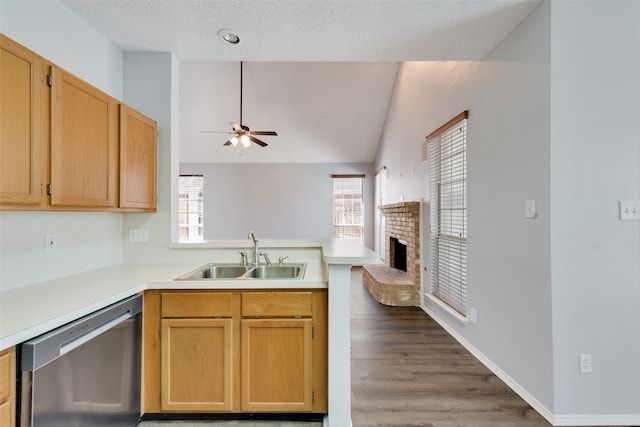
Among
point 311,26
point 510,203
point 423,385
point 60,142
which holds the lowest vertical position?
point 423,385

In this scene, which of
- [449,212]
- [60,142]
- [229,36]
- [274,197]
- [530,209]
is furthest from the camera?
[274,197]

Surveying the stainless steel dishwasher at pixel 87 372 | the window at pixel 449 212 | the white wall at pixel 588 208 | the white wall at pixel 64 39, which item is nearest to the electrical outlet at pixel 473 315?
the window at pixel 449 212

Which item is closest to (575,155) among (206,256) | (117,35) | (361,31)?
(361,31)

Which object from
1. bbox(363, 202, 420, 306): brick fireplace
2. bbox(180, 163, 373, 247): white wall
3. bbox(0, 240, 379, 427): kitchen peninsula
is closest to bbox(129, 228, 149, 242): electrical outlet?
bbox(0, 240, 379, 427): kitchen peninsula

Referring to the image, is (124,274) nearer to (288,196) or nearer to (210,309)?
(210,309)

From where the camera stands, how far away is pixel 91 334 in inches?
52.1

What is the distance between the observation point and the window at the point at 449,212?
9.48ft

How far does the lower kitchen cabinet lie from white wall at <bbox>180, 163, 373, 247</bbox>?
5.53 meters

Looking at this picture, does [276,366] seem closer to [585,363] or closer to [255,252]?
[255,252]

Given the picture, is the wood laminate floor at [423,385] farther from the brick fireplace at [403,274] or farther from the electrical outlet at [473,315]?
the brick fireplace at [403,274]

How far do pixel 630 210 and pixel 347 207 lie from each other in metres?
5.75

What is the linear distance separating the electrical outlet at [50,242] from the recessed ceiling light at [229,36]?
1.75m

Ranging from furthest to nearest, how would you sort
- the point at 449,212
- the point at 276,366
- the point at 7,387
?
the point at 449,212, the point at 276,366, the point at 7,387

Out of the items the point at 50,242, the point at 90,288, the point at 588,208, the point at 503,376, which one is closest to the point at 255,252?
the point at 90,288
